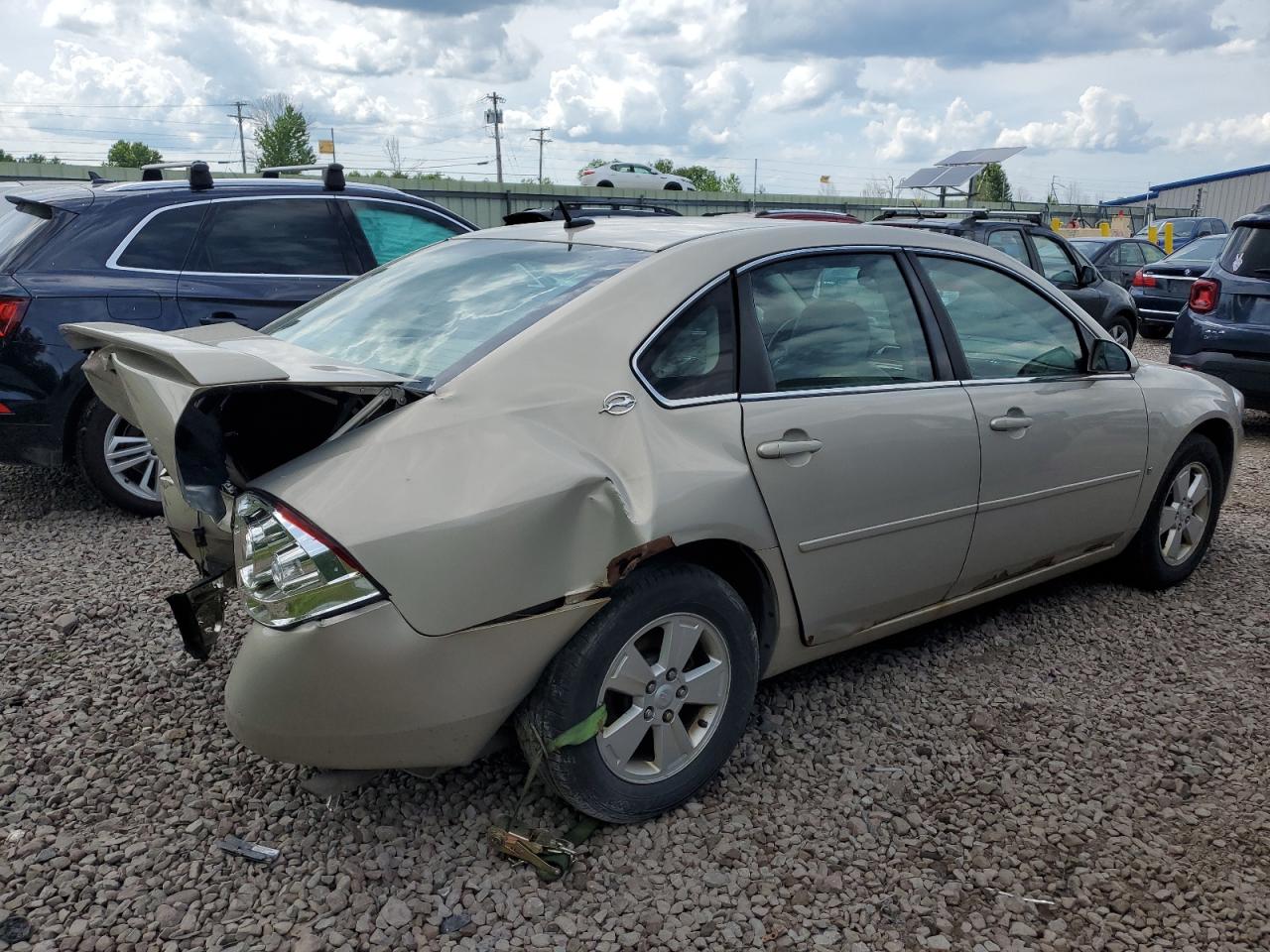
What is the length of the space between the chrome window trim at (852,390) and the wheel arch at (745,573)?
440 mm

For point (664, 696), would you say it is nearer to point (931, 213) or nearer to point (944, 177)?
point (931, 213)

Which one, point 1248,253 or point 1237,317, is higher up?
point 1248,253

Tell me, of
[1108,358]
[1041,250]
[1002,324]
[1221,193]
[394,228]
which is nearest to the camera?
[1002,324]

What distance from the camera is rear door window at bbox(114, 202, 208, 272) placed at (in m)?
5.59

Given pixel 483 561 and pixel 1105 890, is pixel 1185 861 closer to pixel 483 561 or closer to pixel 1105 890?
pixel 1105 890

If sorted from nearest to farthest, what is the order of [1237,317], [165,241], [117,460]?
[117,460] → [165,241] → [1237,317]

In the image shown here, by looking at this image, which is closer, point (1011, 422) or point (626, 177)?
point (1011, 422)

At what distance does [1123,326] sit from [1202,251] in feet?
15.2

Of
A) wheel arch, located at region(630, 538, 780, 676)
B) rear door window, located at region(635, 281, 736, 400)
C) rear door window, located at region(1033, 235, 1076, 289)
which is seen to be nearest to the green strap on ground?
wheel arch, located at region(630, 538, 780, 676)

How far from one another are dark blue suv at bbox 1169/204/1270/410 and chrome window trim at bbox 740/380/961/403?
543cm

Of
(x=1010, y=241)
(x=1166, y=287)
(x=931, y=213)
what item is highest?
(x=931, y=213)

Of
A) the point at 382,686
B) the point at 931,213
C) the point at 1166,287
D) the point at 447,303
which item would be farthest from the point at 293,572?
the point at 1166,287

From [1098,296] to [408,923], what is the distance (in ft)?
35.3

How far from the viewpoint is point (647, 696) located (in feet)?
9.18
